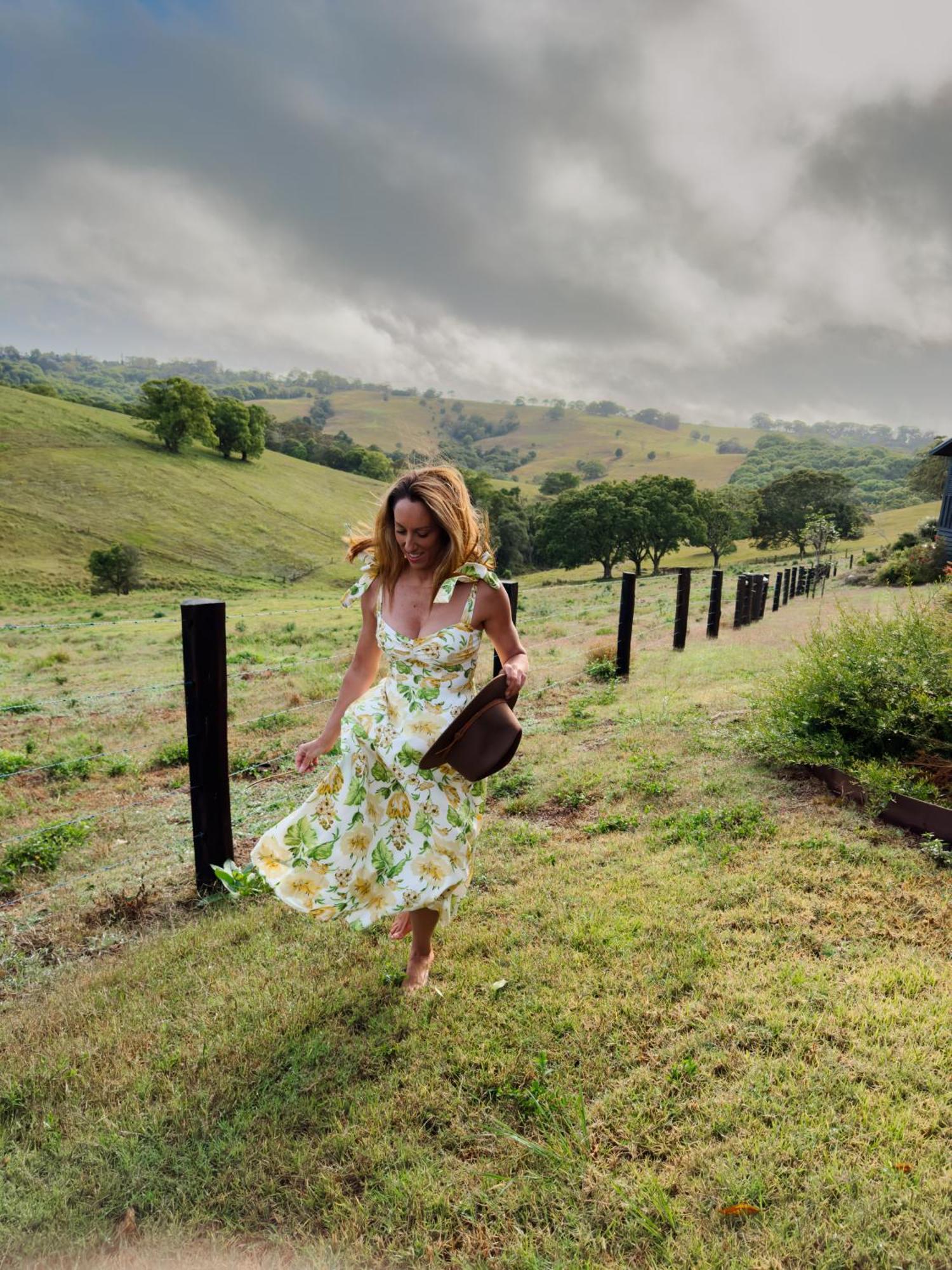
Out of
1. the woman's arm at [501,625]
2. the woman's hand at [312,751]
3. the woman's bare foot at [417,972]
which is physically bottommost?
the woman's bare foot at [417,972]

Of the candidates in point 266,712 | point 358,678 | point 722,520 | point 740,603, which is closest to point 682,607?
point 740,603

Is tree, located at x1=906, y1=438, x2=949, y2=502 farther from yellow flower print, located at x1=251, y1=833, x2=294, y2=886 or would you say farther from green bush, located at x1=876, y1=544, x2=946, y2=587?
yellow flower print, located at x1=251, y1=833, x2=294, y2=886

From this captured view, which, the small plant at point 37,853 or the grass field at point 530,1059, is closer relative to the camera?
the grass field at point 530,1059

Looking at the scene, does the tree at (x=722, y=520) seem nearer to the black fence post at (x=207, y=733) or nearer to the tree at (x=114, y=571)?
the tree at (x=114, y=571)

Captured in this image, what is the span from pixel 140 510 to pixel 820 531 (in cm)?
5572

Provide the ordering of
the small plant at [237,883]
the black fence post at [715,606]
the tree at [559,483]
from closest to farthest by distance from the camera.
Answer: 1. the small plant at [237,883]
2. the black fence post at [715,606]
3. the tree at [559,483]

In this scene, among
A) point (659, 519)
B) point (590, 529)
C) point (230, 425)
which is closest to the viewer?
point (659, 519)

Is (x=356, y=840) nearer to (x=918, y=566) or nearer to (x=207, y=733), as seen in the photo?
(x=207, y=733)

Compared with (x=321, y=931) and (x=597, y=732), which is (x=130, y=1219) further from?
(x=597, y=732)

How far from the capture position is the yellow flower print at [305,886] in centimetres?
290

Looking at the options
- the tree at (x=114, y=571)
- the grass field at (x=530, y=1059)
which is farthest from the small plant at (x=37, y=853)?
the tree at (x=114, y=571)

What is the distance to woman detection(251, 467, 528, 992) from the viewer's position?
2.81 metres

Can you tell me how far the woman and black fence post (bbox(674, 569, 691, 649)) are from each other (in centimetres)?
895

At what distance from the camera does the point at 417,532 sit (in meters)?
2.82
